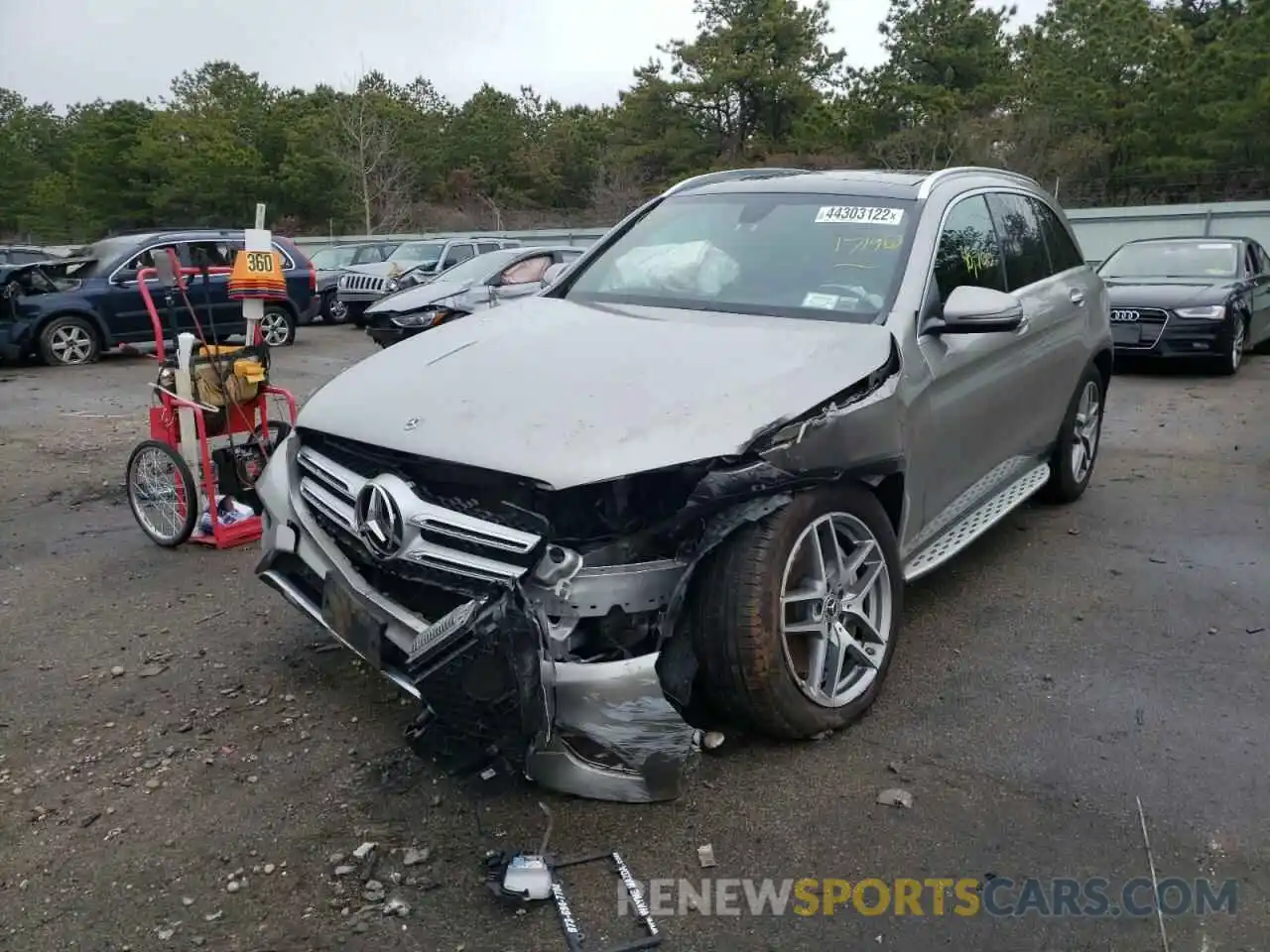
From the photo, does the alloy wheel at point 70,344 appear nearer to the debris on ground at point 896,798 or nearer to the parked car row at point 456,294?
the parked car row at point 456,294

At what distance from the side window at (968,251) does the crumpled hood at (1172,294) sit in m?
6.79

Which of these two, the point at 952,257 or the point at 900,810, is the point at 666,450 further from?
the point at 952,257

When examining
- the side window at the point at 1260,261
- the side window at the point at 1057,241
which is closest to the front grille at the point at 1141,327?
the side window at the point at 1260,261

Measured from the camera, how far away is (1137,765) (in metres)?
3.27

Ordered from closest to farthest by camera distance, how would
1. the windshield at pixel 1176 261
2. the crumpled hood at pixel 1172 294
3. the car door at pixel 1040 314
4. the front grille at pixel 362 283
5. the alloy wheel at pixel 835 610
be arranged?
the alloy wheel at pixel 835 610
the car door at pixel 1040 314
the crumpled hood at pixel 1172 294
the windshield at pixel 1176 261
the front grille at pixel 362 283

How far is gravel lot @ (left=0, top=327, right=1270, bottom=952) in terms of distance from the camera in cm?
→ 261

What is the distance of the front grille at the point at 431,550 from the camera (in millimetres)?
2916

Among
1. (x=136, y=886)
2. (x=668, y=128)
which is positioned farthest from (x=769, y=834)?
(x=668, y=128)

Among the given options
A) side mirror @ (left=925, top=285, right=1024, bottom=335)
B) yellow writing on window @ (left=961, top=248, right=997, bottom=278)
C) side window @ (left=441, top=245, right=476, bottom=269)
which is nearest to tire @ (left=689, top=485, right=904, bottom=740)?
side mirror @ (left=925, top=285, right=1024, bottom=335)

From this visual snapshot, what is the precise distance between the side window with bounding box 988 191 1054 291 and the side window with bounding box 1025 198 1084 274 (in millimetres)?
96

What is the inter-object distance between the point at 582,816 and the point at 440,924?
1.82 ft

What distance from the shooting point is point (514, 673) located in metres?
2.75

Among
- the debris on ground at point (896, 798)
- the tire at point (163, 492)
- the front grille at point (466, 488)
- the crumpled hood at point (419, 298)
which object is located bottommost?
the debris on ground at point (896, 798)

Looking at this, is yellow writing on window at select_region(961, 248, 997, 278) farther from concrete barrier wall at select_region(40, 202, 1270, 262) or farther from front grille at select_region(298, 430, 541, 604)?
concrete barrier wall at select_region(40, 202, 1270, 262)
